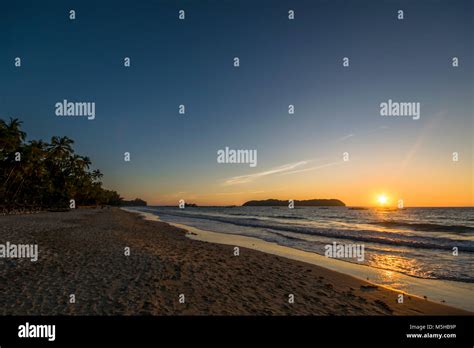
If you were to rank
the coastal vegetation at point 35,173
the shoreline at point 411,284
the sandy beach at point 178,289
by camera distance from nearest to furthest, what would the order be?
1. the sandy beach at point 178,289
2. the shoreline at point 411,284
3. the coastal vegetation at point 35,173

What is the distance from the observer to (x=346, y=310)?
801 cm

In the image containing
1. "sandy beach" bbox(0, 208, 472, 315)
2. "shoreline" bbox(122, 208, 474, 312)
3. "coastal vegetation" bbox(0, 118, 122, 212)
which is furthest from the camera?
"coastal vegetation" bbox(0, 118, 122, 212)

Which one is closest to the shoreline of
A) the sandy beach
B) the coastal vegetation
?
the sandy beach

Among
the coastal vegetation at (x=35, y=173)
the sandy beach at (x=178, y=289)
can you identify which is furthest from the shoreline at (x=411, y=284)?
the coastal vegetation at (x=35, y=173)

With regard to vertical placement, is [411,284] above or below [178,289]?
below

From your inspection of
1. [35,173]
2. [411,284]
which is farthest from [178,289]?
[35,173]

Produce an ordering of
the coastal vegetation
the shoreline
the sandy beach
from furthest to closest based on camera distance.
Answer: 1. the coastal vegetation
2. the shoreline
3. the sandy beach

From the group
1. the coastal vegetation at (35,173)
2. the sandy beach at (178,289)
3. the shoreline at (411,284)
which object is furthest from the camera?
the coastal vegetation at (35,173)

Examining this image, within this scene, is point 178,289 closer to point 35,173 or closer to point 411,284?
point 411,284

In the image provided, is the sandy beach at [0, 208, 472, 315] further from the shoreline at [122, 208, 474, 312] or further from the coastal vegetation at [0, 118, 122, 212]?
the coastal vegetation at [0, 118, 122, 212]

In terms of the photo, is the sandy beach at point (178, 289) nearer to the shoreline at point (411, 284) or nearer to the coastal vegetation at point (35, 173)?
the shoreline at point (411, 284)
